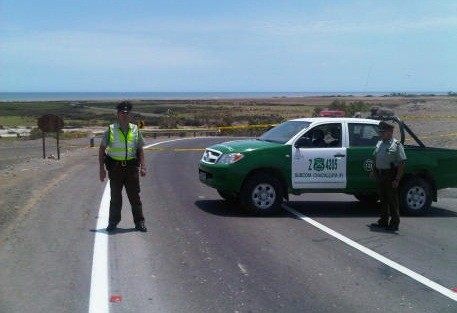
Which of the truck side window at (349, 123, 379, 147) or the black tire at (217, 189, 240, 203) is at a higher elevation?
the truck side window at (349, 123, 379, 147)

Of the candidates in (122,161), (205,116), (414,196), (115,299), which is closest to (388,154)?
(414,196)

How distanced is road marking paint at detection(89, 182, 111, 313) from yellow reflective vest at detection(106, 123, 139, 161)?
1.15 metres

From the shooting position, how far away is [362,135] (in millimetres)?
11102

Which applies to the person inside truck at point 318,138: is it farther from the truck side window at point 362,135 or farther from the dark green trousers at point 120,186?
the dark green trousers at point 120,186

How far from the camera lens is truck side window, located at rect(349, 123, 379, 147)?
11023 millimetres

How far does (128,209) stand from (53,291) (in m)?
4.72

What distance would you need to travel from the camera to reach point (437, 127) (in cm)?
3388

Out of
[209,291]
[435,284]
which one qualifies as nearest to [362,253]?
[435,284]

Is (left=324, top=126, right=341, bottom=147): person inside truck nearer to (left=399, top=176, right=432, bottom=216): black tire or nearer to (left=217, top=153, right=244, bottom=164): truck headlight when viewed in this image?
(left=399, top=176, right=432, bottom=216): black tire

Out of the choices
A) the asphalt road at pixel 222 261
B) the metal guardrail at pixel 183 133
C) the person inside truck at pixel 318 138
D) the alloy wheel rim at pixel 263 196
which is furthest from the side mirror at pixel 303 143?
the metal guardrail at pixel 183 133

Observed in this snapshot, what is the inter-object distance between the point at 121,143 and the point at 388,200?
14.7ft

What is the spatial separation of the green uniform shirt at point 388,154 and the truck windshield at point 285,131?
1656 mm

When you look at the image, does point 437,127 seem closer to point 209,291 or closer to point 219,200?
point 219,200

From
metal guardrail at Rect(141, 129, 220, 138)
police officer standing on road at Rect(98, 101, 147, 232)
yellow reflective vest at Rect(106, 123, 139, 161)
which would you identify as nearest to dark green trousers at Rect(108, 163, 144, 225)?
police officer standing on road at Rect(98, 101, 147, 232)
